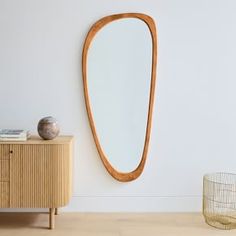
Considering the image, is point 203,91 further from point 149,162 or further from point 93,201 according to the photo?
point 93,201

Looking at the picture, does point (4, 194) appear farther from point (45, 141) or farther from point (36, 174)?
point (45, 141)

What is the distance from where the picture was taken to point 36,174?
2838 millimetres

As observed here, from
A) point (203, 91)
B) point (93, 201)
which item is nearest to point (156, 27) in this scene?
point (203, 91)

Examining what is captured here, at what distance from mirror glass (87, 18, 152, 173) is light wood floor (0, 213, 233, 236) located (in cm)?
43

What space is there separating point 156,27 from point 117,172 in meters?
1.23

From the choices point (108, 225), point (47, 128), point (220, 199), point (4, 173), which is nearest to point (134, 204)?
point (108, 225)

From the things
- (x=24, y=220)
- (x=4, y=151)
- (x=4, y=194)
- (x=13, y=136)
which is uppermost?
(x=13, y=136)

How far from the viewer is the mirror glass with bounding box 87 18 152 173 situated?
3.21m

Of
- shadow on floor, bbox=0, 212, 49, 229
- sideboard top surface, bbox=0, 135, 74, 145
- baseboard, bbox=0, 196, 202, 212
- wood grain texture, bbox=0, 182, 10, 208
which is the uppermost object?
sideboard top surface, bbox=0, 135, 74, 145

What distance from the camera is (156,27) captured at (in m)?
3.25

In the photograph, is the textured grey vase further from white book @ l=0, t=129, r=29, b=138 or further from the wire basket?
the wire basket

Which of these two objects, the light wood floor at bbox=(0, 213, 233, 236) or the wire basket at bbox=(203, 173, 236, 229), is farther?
the wire basket at bbox=(203, 173, 236, 229)

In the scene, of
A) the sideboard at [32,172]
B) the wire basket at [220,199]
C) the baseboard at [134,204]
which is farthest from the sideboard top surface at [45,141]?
the wire basket at [220,199]

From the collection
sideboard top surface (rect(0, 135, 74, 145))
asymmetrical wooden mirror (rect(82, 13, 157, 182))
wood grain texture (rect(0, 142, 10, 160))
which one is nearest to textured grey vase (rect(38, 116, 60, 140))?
sideboard top surface (rect(0, 135, 74, 145))
